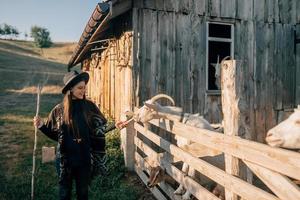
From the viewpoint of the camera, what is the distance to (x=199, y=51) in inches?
351

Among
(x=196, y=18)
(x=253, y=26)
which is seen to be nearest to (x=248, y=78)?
(x=253, y=26)

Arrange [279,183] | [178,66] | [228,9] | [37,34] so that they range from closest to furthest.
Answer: [279,183]
[178,66]
[228,9]
[37,34]

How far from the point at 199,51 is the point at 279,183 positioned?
632 cm

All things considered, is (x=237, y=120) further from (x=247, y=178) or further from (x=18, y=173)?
(x=18, y=173)

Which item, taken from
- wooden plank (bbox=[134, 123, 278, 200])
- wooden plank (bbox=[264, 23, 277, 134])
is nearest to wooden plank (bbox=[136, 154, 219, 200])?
wooden plank (bbox=[134, 123, 278, 200])

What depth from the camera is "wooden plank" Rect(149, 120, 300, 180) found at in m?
2.61

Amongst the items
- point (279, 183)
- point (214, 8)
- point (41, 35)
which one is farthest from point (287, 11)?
point (41, 35)

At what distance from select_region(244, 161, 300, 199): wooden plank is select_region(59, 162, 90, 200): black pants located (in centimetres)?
237

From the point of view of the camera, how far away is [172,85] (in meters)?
8.55

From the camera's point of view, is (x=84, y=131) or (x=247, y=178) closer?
(x=247, y=178)

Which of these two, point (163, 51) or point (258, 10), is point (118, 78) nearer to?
point (163, 51)

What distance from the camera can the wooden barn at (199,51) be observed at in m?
8.21

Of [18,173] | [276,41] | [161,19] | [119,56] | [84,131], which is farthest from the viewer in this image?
[276,41]

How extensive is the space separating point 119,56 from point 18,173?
3.85 meters
